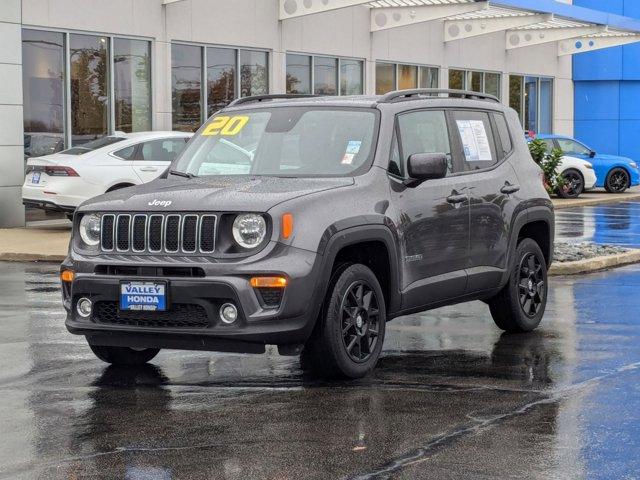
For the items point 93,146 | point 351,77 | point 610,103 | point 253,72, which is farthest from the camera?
point 610,103

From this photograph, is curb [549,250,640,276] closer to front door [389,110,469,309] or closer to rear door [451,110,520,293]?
rear door [451,110,520,293]

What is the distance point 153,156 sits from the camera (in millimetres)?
20516

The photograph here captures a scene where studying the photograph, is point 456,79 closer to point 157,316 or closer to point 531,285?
point 531,285

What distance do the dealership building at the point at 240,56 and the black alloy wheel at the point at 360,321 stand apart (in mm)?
14513

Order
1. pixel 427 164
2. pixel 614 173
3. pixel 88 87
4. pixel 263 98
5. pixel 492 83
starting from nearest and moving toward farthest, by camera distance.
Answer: pixel 427 164 → pixel 263 98 → pixel 88 87 → pixel 614 173 → pixel 492 83

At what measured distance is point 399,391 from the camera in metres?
7.63

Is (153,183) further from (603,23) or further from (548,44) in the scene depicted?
(548,44)

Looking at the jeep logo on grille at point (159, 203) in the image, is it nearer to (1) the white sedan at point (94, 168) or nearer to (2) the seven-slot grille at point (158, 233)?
(2) the seven-slot grille at point (158, 233)

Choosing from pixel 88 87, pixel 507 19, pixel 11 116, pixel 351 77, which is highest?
pixel 507 19

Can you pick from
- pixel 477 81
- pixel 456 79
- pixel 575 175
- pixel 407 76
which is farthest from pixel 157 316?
pixel 477 81

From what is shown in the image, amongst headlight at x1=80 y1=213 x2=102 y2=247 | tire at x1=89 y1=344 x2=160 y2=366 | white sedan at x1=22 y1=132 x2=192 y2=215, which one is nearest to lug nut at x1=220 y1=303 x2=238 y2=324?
headlight at x1=80 y1=213 x2=102 y2=247

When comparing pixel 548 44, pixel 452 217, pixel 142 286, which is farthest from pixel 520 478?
pixel 548 44

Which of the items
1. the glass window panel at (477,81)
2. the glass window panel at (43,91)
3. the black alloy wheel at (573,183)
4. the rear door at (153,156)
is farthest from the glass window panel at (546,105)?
the rear door at (153,156)

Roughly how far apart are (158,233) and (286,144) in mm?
1372
